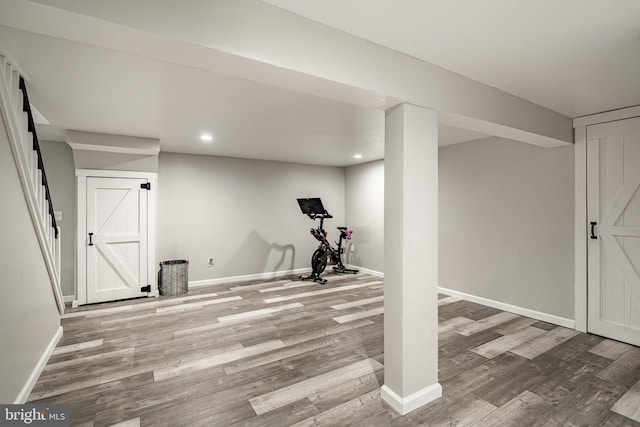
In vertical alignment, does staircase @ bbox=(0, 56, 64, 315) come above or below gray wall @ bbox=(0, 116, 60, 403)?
above

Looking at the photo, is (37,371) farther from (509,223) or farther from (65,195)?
(509,223)

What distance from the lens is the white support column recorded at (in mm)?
2035

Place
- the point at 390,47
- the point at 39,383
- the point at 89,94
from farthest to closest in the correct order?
the point at 89,94 < the point at 39,383 < the point at 390,47

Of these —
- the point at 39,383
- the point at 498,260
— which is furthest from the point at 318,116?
the point at 39,383

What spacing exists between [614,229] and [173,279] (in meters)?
5.55

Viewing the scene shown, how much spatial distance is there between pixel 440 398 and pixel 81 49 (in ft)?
10.9

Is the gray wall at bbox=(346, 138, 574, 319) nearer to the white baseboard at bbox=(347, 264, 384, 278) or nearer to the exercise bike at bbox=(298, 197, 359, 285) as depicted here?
the white baseboard at bbox=(347, 264, 384, 278)

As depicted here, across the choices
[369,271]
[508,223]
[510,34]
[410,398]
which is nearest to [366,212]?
[369,271]

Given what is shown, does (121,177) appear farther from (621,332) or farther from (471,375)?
(621,332)

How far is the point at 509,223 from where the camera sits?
3984 millimetres

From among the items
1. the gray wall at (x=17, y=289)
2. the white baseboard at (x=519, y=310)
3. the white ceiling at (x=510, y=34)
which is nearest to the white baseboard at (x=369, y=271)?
the white baseboard at (x=519, y=310)

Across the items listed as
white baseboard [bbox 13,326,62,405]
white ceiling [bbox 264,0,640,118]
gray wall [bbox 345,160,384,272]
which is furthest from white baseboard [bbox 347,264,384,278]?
white baseboard [bbox 13,326,62,405]

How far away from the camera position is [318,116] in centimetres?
330

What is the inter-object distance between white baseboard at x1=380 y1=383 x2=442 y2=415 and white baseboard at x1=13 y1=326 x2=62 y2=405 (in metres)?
2.42
